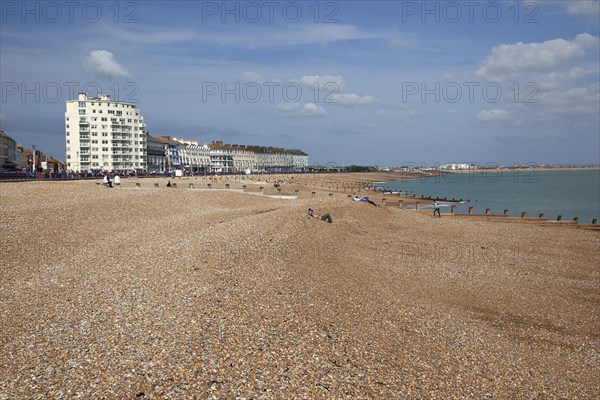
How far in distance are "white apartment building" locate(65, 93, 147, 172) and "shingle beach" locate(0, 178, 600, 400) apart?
8054 centimetres

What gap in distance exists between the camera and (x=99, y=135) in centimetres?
9362

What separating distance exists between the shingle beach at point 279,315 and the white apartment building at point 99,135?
264ft

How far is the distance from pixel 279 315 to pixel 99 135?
9570 centimetres

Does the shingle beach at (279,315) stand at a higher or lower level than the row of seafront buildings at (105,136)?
lower

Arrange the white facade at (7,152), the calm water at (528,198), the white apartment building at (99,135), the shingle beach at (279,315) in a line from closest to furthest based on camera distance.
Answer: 1. the shingle beach at (279,315)
2. the calm water at (528,198)
3. the white facade at (7,152)
4. the white apartment building at (99,135)

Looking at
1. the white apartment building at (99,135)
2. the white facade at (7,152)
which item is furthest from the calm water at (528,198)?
the white facade at (7,152)

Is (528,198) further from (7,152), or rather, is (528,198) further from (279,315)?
(7,152)

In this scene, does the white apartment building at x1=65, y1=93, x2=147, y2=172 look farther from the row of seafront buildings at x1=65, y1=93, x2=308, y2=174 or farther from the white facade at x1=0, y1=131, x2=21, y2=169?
the white facade at x1=0, y1=131, x2=21, y2=169

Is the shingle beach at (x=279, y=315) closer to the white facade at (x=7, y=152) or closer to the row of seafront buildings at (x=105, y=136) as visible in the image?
the white facade at (x=7, y=152)

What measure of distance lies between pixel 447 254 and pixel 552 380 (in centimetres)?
1061

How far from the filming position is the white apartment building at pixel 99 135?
305 ft

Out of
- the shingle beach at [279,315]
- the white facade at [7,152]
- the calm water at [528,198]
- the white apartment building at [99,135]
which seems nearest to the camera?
the shingle beach at [279,315]

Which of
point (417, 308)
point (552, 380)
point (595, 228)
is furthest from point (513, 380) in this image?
point (595, 228)

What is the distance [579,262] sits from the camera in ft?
59.5
